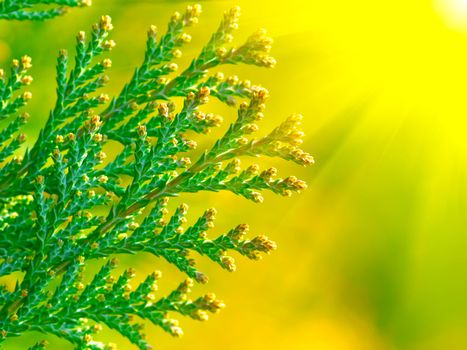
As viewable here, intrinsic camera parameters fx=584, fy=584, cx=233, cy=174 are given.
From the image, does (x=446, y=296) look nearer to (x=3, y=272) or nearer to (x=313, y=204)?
(x=313, y=204)

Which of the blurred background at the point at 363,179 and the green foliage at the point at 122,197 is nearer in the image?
the green foliage at the point at 122,197

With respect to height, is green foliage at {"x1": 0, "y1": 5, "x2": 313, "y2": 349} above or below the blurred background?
below

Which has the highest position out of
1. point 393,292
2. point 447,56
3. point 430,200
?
point 447,56

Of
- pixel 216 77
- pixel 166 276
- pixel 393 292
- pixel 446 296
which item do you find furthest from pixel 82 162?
pixel 446 296

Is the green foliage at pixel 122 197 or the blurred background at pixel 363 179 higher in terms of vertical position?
the blurred background at pixel 363 179
